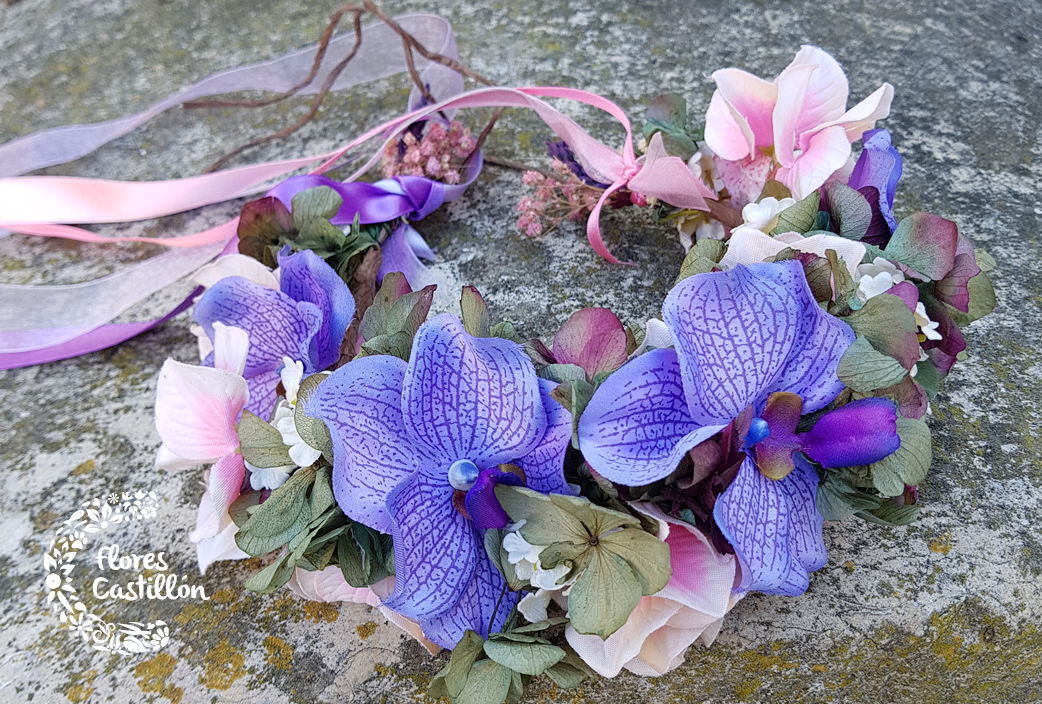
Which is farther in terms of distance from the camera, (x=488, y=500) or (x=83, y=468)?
(x=83, y=468)

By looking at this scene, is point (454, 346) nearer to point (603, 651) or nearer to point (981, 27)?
point (603, 651)

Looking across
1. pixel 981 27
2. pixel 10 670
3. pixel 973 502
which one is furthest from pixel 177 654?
pixel 981 27

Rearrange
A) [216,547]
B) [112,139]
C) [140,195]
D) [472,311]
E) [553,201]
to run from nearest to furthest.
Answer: [472,311] < [216,547] < [553,201] < [140,195] < [112,139]

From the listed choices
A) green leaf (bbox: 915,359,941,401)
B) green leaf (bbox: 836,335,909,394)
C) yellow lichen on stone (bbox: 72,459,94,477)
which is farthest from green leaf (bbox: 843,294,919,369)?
yellow lichen on stone (bbox: 72,459,94,477)

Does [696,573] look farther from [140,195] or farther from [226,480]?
[140,195]

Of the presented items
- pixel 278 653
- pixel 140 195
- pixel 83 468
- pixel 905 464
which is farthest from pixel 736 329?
pixel 140 195

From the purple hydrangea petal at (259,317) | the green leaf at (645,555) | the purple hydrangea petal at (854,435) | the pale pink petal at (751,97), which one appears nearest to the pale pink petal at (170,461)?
the purple hydrangea petal at (259,317)

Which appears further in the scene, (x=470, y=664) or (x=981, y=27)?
(x=981, y=27)

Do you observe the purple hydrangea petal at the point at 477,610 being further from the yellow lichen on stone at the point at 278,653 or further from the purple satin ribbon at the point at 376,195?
the purple satin ribbon at the point at 376,195
